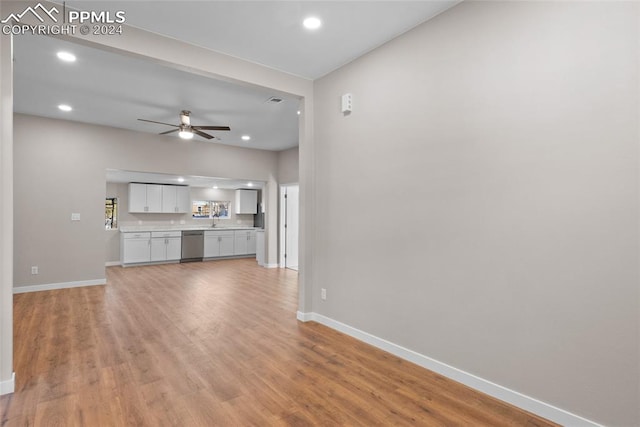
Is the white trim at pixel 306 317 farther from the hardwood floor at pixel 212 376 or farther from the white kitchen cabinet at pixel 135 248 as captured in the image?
the white kitchen cabinet at pixel 135 248

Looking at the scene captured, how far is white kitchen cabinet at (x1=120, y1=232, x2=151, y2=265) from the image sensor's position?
8.22 metres

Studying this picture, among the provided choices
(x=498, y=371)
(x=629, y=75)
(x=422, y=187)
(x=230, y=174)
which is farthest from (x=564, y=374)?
(x=230, y=174)

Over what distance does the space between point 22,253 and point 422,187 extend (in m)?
6.46

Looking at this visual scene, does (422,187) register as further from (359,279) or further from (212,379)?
(212,379)

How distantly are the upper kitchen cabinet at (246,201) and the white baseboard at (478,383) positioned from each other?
7693 millimetres

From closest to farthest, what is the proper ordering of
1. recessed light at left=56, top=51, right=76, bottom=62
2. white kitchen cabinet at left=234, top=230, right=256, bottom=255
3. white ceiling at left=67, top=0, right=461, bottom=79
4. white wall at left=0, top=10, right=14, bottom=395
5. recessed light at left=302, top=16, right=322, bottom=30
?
white wall at left=0, top=10, right=14, bottom=395 < white ceiling at left=67, top=0, right=461, bottom=79 < recessed light at left=302, top=16, right=322, bottom=30 < recessed light at left=56, top=51, right=76, bottom=62 < white kitchen cabinet at left=234, top=230, right=256, bottom=255

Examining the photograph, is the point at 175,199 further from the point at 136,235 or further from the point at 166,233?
the point at 136,235

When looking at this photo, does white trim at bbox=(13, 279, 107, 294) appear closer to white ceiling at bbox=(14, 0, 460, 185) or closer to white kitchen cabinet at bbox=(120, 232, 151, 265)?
white kitchen cabinet at bbox=(120, 232, 151, 265)

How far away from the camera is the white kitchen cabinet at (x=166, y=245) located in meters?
Result: 8.60

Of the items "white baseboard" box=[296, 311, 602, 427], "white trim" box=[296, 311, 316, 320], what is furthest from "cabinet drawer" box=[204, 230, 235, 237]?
"white baseboard" box=[296, 311, 602, 427]

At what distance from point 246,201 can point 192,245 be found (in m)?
2.31

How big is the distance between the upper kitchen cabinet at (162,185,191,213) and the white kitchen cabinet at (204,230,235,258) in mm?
1119

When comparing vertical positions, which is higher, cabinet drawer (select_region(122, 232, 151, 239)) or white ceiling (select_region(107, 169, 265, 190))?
white ceiling (select_region(107, 169, 265, 190))

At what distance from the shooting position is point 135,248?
8.32m
